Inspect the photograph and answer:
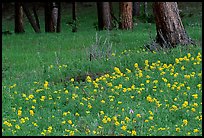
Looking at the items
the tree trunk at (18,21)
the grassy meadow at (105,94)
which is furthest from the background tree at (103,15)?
the grassy meadow at (105,94)

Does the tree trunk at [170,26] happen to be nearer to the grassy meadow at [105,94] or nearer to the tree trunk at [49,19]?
the grassy meadow at [105,94]

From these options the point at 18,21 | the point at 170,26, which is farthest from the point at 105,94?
the point at 18,21

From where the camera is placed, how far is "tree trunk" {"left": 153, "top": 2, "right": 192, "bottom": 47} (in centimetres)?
1277

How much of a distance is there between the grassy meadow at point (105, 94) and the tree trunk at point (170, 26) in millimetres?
1015

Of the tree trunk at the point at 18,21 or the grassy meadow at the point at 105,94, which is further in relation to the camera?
the tree trunk at the point at 18,21

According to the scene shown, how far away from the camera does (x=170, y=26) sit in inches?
507

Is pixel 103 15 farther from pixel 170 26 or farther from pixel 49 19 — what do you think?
pixel 170 26

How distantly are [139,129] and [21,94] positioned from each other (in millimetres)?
2951

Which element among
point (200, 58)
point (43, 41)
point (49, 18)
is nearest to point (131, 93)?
point (200, 58)

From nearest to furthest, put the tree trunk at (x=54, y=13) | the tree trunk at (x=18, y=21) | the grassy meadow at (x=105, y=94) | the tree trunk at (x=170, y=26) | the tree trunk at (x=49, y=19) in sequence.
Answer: the grassy meadow at (x=105, y=94), the tree trunk at (x=170, y=26), the tree trunk at (x=18, y=21), the tree trunk at (x=49, y=19), the tree trunk at (x=54, y=13)

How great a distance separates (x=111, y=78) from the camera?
9531 mm

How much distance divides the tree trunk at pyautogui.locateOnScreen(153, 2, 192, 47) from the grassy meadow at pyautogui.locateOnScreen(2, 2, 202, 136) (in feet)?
3.33

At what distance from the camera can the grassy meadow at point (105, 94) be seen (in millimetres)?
6730

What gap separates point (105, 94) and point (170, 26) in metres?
5.00
